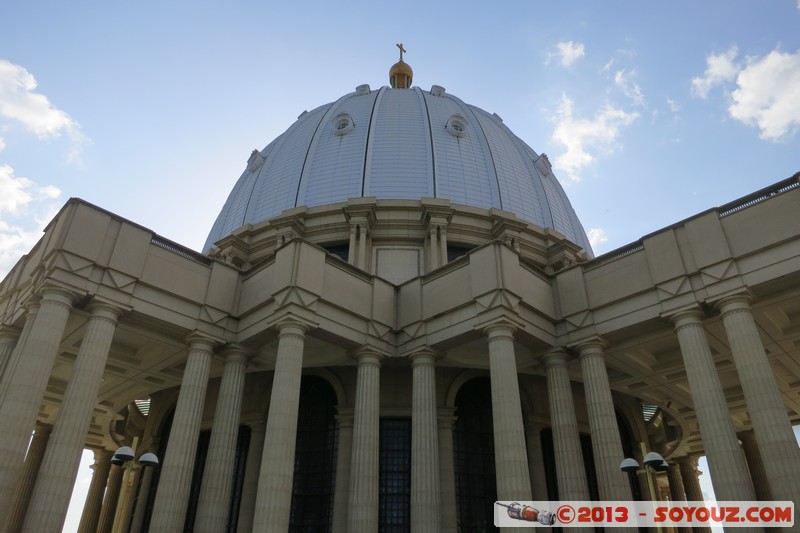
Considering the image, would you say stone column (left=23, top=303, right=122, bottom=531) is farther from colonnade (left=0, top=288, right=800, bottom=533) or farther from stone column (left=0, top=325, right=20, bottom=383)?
stone column (left=0, top=325, right=20, bottom=383)

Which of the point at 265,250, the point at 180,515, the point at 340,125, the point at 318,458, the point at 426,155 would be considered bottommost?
the point at 180,515

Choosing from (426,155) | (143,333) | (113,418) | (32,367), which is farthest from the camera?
(426,155)

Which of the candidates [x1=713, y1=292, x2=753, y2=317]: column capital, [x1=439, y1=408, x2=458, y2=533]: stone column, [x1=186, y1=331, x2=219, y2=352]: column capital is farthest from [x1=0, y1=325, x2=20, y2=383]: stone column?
[x1=713, y1=292, x2=753, y2=317]: column capital

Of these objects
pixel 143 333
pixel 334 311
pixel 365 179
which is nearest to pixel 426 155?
pixel 365 179

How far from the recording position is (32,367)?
1734 cm

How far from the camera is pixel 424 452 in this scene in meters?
20.0

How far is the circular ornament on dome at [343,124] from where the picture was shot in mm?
38125

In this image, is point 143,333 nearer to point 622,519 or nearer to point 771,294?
Answer: point 622,519

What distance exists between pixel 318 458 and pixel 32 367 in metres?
12.0

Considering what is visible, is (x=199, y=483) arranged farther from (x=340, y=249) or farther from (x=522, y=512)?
(x=522, y=512)

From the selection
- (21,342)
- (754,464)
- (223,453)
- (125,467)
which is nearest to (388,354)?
(223,453)

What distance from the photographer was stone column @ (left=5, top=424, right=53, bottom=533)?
28.2 m

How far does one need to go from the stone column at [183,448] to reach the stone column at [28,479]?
13714 millimetres
